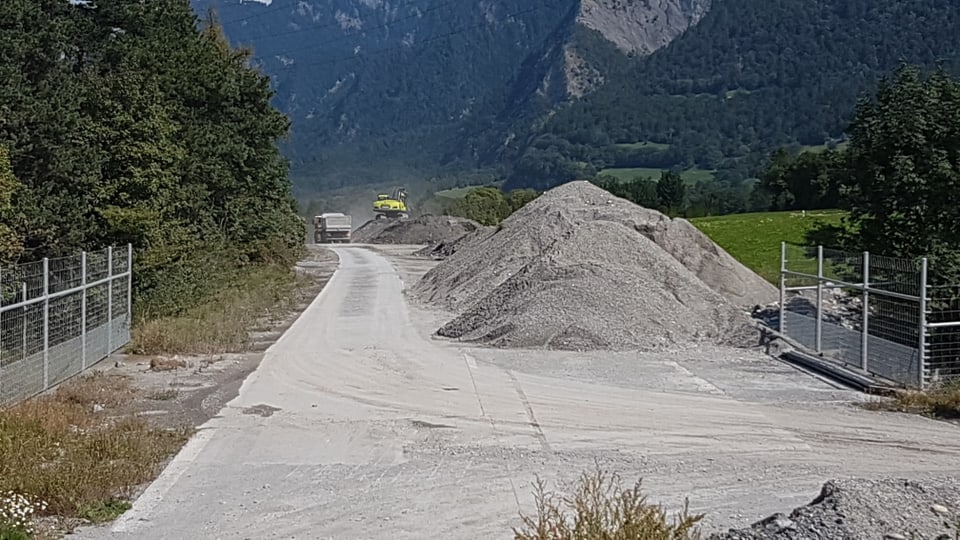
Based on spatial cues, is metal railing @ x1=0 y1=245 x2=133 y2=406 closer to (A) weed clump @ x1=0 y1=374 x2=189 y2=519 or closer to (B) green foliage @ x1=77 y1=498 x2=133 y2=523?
(A) weed clump @ x1=0 y1=374 x2=189 y2=519

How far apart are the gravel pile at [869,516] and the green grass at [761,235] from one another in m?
29.0

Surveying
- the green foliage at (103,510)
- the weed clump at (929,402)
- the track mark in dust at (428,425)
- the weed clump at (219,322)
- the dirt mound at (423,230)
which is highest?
the dirt mound at (423,230)

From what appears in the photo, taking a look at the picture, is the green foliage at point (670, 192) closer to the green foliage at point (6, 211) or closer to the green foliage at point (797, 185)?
the green foliage at point (797, 185)

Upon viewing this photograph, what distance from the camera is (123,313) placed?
2139 centimetres

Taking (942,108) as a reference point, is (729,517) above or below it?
below

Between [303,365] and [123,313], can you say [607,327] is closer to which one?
[303,365]

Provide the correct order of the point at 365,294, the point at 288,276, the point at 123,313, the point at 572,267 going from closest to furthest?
the point at 123,313 < the point at 572,267 < the point at 365,294 < the point at 288,276

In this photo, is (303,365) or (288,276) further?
(288,276)

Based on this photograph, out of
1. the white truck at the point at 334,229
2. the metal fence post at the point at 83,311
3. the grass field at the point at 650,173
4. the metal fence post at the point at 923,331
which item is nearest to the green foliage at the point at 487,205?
the white truck at the point at 334,229

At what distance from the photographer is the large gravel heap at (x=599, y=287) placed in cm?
2222

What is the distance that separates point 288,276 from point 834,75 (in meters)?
174

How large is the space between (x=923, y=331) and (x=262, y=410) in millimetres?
9553

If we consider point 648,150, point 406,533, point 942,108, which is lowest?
point 406,533

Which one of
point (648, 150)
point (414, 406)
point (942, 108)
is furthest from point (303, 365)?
point (648, 150)
